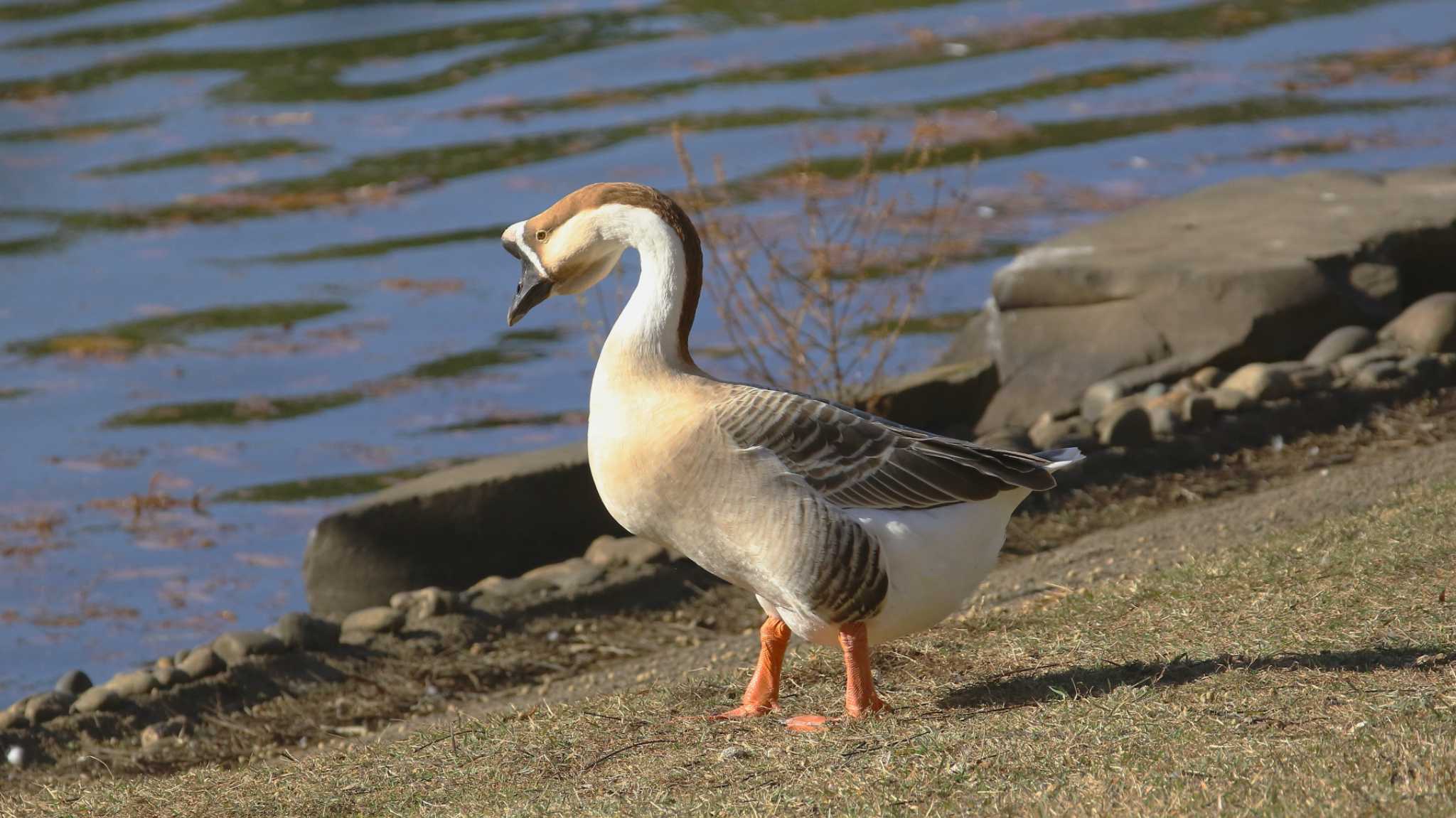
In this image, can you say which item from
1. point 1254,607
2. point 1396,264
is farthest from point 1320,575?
point 1396,264

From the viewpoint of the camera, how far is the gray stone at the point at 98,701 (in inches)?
287

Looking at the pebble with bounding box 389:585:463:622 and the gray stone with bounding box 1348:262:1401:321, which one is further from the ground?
the gray stone with bounding box 1348:262:1401:321

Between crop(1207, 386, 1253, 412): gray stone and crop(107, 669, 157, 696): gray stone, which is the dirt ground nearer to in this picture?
crop(107, 669, 157, 696): gray stone

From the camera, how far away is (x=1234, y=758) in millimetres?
4227

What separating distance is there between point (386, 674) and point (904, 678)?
283cm

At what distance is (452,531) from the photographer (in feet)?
28.9

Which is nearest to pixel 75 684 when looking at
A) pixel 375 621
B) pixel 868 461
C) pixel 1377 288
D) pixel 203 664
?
pixel 203 664

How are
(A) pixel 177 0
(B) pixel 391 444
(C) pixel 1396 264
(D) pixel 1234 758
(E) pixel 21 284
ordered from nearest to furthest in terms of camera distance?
(D) pixel 1234 758, (C) pixel 1396 264, (B) pixel 391 444, (E) pixel 21 284, (A) pixel 177 0

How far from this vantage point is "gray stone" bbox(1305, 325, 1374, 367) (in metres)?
9.75

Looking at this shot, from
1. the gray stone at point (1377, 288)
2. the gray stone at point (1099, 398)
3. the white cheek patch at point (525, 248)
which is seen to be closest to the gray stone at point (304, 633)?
the white cheek patch at point (525, 248)

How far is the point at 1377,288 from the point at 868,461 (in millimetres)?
6323

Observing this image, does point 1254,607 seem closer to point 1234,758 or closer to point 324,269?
point 1234,758

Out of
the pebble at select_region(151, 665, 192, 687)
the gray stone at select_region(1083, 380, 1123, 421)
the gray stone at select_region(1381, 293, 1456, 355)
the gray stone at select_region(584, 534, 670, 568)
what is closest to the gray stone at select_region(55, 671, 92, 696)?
the pebble at select_region(151, 665, 192, 687)

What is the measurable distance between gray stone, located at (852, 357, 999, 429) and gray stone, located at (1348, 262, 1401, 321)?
2167mm
